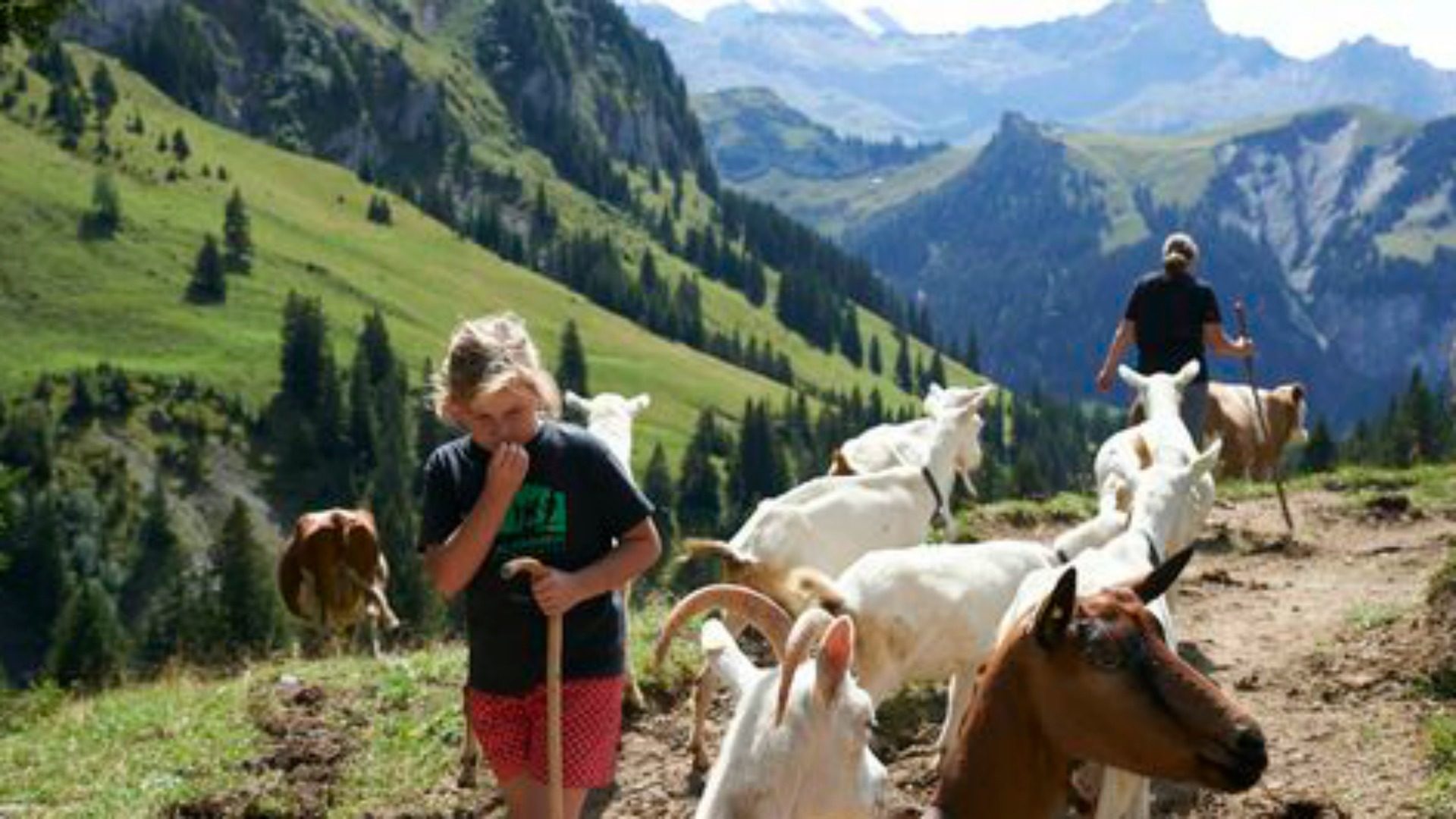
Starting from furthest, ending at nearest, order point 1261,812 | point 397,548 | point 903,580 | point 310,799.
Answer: point 397,548 → point 310,799 → point 903,580 → point 1261,812

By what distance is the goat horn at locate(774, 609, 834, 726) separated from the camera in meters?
6.54

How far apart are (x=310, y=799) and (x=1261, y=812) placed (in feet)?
24.1

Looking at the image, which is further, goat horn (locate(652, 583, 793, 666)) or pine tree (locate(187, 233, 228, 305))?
pine tree (locate(187, 233, 228, 305))

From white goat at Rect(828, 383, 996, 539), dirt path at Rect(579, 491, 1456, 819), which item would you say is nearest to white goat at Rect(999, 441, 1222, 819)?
dirt path at Rect(579, 491, 1456, 819)

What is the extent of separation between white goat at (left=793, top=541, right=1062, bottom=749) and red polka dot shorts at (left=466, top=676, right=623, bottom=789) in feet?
13.9

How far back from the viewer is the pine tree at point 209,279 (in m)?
176

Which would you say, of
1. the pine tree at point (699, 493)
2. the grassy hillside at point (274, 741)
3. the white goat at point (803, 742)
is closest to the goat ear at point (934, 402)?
the grassy hillside at point (274, 741)

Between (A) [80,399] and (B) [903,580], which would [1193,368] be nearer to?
(B) [903,580]

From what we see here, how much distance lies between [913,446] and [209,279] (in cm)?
17311

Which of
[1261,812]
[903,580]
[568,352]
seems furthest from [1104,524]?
[568,352]

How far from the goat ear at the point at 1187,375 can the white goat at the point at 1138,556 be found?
2.85m

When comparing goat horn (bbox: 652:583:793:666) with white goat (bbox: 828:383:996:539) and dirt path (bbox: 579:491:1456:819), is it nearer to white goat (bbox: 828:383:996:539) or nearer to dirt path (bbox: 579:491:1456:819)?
dirt path (bbox: 579:491:1456:819)

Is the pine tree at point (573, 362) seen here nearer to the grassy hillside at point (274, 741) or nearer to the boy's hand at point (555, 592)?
the grassy hillside at point (274, 741)

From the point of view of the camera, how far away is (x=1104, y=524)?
12.1 meters
